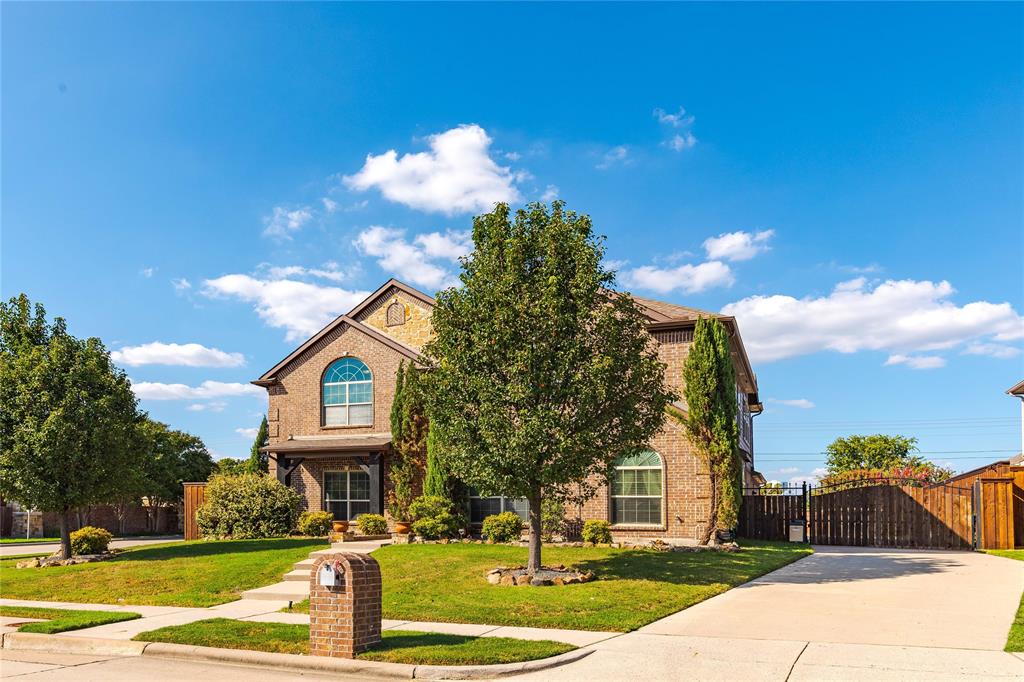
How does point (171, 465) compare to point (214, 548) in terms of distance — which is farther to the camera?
point (171, 465)

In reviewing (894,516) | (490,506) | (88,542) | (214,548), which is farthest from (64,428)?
(894,516)

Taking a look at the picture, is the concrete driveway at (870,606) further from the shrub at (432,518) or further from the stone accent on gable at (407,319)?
the stone accent on gable at (407,319)

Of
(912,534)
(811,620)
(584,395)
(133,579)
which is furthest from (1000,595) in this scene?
(133,579)

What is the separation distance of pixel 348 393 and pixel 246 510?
5.28 metres

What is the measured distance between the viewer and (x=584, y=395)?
1631 cm

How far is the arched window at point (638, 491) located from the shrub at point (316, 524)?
30.0 ft

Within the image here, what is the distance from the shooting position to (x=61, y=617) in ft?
48.6

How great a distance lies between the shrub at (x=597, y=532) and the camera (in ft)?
76.2

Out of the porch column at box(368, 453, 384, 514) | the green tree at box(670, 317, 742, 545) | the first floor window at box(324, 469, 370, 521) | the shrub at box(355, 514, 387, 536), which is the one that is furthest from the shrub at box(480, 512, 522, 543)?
the first floor window at box(324, 469, 370, 521)

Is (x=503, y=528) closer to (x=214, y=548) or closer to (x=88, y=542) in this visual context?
(x=214, y=548)

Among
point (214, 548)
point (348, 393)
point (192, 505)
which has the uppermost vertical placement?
point (348, 393)

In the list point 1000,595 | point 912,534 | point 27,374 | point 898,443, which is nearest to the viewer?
point 1000,595

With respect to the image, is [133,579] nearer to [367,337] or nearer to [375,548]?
[375,548]

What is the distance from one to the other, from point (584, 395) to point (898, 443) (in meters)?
64.9
